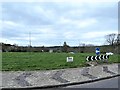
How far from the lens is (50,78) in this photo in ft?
49.0

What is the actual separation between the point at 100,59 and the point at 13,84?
16.6 metres

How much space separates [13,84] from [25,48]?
77.5 m

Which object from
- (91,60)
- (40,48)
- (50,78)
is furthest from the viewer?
(40,48)

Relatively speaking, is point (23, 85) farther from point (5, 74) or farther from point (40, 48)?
point (40, 48)

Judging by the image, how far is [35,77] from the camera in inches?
594

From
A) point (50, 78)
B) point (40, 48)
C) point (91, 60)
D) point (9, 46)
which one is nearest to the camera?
point (50, 78)

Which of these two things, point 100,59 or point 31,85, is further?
point 100,59

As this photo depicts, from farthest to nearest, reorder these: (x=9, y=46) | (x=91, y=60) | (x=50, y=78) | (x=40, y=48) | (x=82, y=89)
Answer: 1. (x=40, y=48)
2. (x=9, y=46)
3. (x=91, y=60)
4. (x=50, y=78)
5. (x=82, y=89)


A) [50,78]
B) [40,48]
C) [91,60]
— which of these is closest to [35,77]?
[50,78]

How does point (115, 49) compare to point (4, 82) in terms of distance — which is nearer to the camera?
point (4, 82)

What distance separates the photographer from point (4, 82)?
13305 millimetres

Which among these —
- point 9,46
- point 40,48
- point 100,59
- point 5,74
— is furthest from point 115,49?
point 5,74

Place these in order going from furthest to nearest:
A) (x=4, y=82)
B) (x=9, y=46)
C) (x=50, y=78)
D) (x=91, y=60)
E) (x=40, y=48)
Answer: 1. (x=40, y=48)
2. (x=9, y=46)
3. (x=91, y=60)
4. (x=50, y=78)
5. (x=4, y=82)

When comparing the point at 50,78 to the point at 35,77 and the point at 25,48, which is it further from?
the point at 25,48
